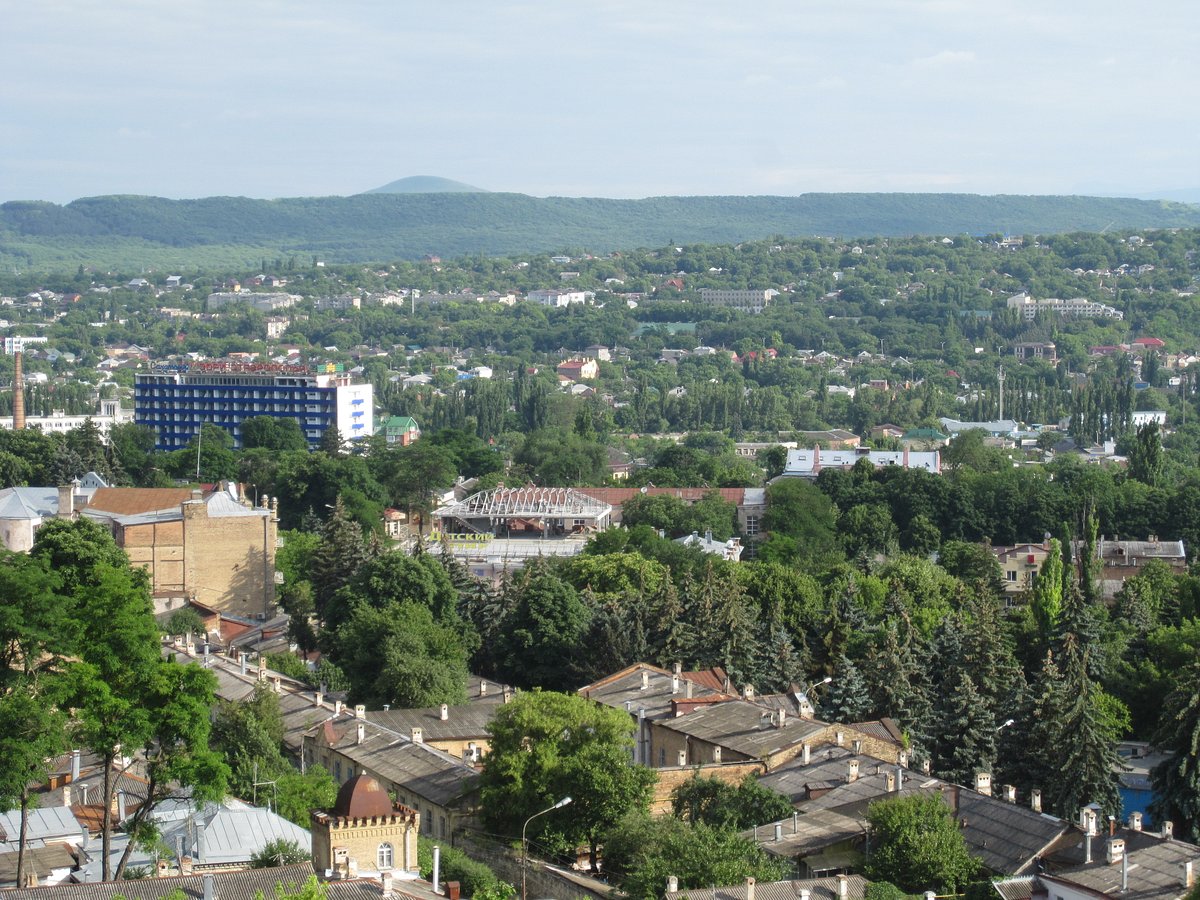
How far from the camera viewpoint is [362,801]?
29172 millimetres

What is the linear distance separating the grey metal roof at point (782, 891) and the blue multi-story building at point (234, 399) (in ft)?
334

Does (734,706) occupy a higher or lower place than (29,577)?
lower

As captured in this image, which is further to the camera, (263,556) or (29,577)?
(263,556)

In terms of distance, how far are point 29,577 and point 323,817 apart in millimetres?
7103

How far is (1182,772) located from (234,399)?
9956 cm

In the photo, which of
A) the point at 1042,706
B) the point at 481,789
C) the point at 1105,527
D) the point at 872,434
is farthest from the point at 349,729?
the point at 872,434

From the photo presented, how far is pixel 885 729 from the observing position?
4331cm

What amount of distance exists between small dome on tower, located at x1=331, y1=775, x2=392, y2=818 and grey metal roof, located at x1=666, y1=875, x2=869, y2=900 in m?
4.31

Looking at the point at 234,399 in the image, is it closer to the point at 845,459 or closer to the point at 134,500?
the point at 845,459

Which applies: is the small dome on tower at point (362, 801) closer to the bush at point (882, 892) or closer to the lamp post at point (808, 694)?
the bush at point (882, 892)

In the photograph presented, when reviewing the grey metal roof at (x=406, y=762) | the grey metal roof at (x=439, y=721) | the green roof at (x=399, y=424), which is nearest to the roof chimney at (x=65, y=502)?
the grey metal roof at (x=439, y=721)

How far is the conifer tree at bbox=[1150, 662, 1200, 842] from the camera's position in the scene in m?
38.8

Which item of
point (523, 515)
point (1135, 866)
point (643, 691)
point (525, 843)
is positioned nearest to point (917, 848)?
point (1135, 866)

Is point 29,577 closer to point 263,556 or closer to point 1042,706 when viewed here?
point 1042,706
